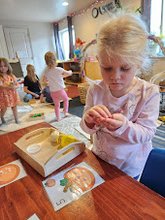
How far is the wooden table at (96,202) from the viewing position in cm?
43

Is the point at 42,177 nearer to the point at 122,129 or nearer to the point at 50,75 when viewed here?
the point at 122,129

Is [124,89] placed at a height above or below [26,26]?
below

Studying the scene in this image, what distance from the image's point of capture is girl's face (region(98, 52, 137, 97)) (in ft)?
1.74

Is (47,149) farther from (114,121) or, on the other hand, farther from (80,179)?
(114,121)

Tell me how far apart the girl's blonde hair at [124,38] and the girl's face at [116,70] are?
1 cm

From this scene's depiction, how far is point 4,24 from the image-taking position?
519 cm

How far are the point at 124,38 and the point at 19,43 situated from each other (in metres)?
5.84

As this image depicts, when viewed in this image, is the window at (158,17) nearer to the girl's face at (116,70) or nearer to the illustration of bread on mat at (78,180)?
the girl's face at (116,70)

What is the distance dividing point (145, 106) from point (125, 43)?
0.24 metres

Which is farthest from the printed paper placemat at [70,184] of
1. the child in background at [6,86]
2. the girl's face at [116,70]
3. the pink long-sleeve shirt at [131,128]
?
the child in background at [6,86]

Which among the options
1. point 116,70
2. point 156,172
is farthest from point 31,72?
point 156,172

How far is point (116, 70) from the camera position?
1.78 ft

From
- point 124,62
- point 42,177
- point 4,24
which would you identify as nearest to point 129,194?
point 42,177

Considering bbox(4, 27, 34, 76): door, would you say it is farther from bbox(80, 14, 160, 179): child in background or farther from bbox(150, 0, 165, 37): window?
bbox(80, 14, 160, 179): child in background
